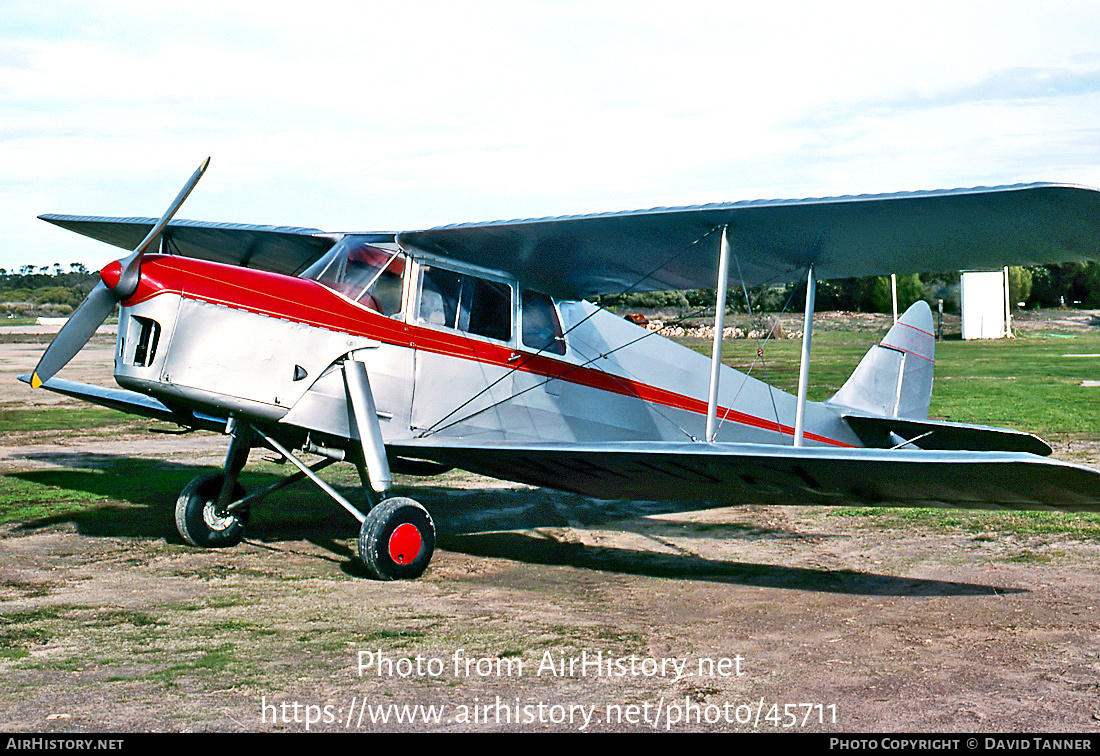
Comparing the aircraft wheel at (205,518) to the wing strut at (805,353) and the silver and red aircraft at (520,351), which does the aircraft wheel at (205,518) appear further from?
the wing strut at (805,353)

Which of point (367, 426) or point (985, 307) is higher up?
point (985, 307)

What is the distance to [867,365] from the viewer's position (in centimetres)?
1020

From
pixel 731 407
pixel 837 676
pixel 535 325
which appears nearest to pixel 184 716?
pixel 837 676

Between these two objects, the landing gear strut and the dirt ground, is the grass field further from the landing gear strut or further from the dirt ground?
the landing gear strut

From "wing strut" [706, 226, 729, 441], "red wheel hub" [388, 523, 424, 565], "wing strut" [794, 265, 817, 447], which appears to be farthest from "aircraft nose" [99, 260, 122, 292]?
"wing strut" [794, 265, 817, 447]

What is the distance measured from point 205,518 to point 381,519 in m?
2.01

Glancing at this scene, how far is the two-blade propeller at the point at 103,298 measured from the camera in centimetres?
618

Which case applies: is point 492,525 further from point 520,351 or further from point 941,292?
point 941,292

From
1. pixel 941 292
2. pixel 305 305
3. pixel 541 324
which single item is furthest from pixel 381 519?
pixel 941 292

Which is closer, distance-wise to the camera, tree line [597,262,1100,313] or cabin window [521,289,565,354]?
cabin window [521,289,565,354]

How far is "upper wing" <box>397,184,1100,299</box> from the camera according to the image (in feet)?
19.5

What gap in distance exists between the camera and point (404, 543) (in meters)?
6.52

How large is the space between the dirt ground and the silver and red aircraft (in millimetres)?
616

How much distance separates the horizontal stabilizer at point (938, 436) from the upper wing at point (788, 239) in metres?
1.78
